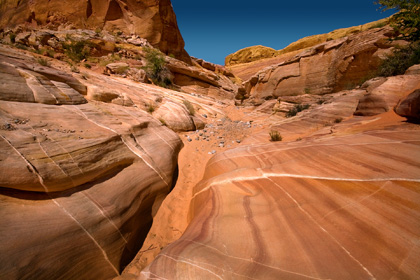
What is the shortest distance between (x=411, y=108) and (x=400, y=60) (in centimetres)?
493

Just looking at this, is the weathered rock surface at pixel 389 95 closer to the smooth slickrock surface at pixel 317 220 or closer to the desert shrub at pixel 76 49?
the smooth slickrock surface at pixel 317 220

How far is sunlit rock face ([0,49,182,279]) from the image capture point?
1.62m

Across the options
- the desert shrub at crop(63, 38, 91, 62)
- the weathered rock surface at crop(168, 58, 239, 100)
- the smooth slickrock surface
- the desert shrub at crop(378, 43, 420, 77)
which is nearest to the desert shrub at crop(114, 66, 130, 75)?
the desert shrub at crop(63, 38, 91, 62)

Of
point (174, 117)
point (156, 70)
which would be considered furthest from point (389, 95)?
point (156, 70)

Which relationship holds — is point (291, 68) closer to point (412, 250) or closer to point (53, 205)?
point (412, 250)

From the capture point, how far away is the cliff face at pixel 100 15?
58.1 feet

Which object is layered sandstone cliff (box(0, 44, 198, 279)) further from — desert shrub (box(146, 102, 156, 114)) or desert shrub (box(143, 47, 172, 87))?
desert shrub (box(143, 47, 172, 87))

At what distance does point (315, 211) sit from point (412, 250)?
2.43ft

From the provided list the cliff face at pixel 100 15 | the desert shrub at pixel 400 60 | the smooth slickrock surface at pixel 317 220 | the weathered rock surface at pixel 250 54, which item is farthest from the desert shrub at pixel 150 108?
the weathered rock surface at pixel 250 54

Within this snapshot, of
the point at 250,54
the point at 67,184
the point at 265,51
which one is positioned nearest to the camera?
the point at 67,184

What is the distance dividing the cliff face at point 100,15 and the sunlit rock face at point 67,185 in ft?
66.2

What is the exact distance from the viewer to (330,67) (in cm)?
879

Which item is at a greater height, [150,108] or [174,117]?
[150,108]

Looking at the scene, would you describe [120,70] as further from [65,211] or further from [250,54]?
[250,54]
